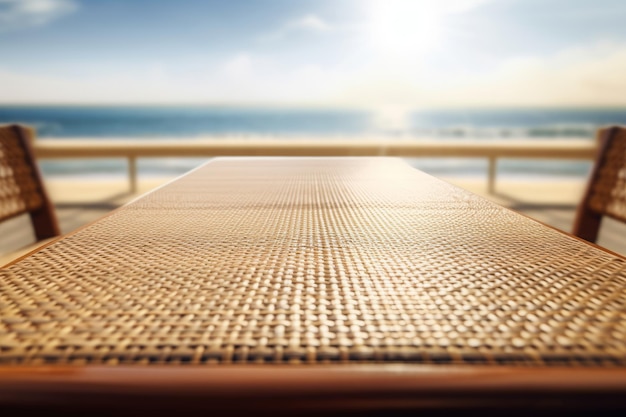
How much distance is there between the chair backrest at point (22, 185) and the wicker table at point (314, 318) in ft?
1.93

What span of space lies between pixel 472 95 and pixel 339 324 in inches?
1899

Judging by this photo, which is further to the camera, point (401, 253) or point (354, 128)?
point (354, 128)

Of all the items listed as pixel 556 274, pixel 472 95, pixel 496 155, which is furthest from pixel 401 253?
pixel 472 95

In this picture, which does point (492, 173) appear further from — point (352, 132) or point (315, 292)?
point (352, 132)

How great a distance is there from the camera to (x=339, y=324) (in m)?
0.33

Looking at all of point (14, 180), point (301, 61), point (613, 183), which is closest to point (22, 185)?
point (14, 180)

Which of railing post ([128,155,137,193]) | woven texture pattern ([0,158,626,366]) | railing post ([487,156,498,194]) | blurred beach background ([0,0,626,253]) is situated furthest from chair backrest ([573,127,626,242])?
blurred beach background ([0,0,626,253])

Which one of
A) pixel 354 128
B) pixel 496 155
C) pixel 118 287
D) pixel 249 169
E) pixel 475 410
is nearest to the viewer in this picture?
pixel 475 410

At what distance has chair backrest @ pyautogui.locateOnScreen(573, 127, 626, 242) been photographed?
1.04 m

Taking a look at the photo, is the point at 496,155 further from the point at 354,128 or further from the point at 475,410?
the point at 354,128

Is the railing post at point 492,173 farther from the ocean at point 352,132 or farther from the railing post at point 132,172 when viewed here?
the railing post at point 132,172

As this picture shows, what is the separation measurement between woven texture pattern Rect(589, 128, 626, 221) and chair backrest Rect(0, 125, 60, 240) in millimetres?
1426

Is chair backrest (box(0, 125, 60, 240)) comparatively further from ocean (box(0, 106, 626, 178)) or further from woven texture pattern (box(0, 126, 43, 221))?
ocean (box(0, 106, 626, 178))

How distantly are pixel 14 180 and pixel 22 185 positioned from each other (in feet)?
0.10
